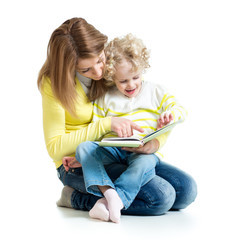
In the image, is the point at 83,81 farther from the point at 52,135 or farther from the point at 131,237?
the point at 131,237

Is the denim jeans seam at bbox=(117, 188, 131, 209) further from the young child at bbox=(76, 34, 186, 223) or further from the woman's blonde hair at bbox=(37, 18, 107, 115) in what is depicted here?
the woman's blonde hair at bbox=(37, 18, 107, 115)

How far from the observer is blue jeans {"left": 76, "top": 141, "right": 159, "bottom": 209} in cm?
248

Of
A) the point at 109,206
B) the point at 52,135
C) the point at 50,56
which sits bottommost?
the point at 109,206

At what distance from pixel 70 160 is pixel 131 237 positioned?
74 cm

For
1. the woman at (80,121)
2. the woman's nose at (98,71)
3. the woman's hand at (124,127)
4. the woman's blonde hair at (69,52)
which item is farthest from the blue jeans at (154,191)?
the woman's nose at (98,71)

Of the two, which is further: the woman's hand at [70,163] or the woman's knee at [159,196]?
the woman's hand at [70,163]

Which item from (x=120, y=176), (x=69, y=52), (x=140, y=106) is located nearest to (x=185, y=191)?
(x=120, y=176)

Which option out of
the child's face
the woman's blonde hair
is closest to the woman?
the woman's blonde hair

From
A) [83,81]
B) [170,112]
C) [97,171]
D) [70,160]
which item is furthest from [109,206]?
[83,81]

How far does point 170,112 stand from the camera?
2.66 metres

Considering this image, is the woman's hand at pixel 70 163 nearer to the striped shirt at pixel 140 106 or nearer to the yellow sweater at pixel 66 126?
the yellow sweater at pixel 66 126

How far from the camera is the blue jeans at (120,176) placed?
248 cm

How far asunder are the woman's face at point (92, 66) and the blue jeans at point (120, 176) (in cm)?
42

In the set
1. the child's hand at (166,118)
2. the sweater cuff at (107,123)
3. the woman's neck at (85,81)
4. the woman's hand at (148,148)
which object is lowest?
the woman's hand at (148,148)
